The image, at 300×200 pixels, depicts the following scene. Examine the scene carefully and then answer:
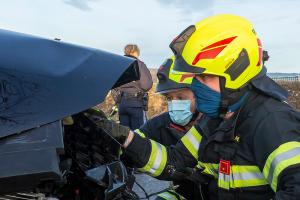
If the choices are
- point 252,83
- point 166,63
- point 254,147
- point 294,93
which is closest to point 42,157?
point 254,147

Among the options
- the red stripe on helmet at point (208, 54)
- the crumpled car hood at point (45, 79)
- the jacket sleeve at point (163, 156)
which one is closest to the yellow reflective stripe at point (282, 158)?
the red stripe on helmet at point (208, 54)

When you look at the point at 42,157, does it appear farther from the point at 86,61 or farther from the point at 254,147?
the point at 254,147

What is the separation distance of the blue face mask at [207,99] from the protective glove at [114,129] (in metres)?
0.43

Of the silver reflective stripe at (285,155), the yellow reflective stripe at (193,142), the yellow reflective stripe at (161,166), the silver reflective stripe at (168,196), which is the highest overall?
the silver reflective stripe at (285,155)

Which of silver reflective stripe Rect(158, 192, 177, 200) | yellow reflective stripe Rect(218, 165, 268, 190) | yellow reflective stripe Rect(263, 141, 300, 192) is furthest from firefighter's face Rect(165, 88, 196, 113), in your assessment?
yellow reflective stripe Rect(263, 141, 300, 192)

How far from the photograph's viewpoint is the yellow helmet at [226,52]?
249 cm

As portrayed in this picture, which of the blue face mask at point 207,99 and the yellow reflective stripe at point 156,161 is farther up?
the blue face mask at point 207,99

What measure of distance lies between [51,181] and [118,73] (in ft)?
1.72

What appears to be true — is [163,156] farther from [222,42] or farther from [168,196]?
[222,42]

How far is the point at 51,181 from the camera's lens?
1.81 meters

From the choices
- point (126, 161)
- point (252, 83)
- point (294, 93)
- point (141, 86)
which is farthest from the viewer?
point (294, 93)

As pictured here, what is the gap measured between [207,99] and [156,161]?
586mm

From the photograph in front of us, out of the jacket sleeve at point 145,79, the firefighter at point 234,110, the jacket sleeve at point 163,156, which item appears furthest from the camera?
the jacket sleeve at point 145,79

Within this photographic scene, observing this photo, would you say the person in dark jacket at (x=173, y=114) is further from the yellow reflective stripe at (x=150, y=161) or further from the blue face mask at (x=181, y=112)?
the yellow reflective stripe at (x=150, y=161)
